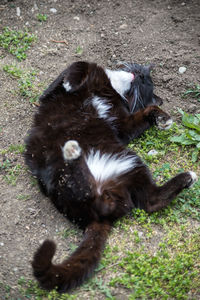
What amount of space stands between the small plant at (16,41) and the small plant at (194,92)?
1.93 metres

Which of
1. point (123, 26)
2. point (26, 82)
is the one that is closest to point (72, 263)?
point (26, 82)

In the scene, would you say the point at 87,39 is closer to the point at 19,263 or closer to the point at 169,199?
the point at 169,199

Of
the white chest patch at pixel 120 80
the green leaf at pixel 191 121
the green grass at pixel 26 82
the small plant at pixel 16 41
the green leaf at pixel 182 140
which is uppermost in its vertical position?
the small plant at pixel 16 41

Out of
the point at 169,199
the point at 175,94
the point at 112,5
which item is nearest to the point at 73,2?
the point at 112,5

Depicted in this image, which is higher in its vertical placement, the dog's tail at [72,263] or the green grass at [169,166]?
the dog's tail at [72,263]

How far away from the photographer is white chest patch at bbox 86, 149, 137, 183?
330 cm

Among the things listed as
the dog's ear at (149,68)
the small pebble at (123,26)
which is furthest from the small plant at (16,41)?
the dog's ear at (149,68)

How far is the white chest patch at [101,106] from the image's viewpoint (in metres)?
3.74

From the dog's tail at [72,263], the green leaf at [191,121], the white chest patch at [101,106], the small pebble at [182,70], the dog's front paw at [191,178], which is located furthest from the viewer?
the small pebble at [182,70]

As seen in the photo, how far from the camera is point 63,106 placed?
11.9 ft

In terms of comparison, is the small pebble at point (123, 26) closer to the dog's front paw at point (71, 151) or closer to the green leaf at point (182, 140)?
the green leaf at point (182, 140)

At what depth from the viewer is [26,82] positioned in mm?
4254

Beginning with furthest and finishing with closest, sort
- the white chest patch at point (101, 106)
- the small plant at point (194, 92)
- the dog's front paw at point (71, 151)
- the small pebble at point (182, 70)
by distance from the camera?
the small pebble at point (182, 70) < the small plant at point (194, 92) < the white chest patch at point (101, 106) < the dog's front paw at point (71, 151)

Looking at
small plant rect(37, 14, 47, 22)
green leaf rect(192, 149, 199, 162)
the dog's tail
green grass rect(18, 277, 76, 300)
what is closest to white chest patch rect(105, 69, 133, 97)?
green leaf rect(192, 149, 199, 162)
